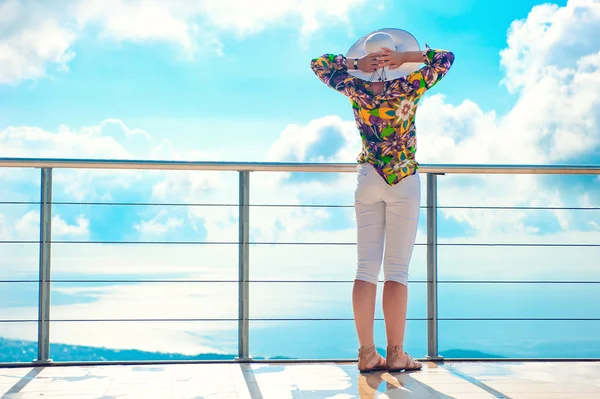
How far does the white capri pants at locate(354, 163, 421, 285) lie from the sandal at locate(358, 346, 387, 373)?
264 mm

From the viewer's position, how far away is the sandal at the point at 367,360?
263 cm

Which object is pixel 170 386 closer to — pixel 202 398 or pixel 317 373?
pixel 202 398

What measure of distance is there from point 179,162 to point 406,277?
1049mm

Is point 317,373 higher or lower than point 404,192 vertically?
lower

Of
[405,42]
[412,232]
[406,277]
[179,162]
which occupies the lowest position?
[406,277]

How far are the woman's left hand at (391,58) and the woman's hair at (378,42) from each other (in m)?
0.02

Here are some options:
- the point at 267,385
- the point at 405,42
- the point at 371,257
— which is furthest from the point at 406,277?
the point at 405,42

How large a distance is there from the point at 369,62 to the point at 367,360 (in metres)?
1.13

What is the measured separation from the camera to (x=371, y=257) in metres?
2.65

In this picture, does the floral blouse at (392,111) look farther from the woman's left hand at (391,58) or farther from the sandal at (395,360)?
the sandal at (395,360)

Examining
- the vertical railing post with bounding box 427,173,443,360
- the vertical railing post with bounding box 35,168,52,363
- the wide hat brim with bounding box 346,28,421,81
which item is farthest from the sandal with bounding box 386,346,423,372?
the vertical railing post with bounding box 35,168,52,363

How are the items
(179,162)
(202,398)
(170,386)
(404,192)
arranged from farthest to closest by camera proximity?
1. (179,162)
2. (404,192)
3. (170,386)
4. (202,398)

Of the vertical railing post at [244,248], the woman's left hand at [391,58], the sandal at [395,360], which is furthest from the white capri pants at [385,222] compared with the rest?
the vertical railing post at [244,248]

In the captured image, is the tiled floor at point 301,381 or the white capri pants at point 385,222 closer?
the tiled floor at point 301,381
